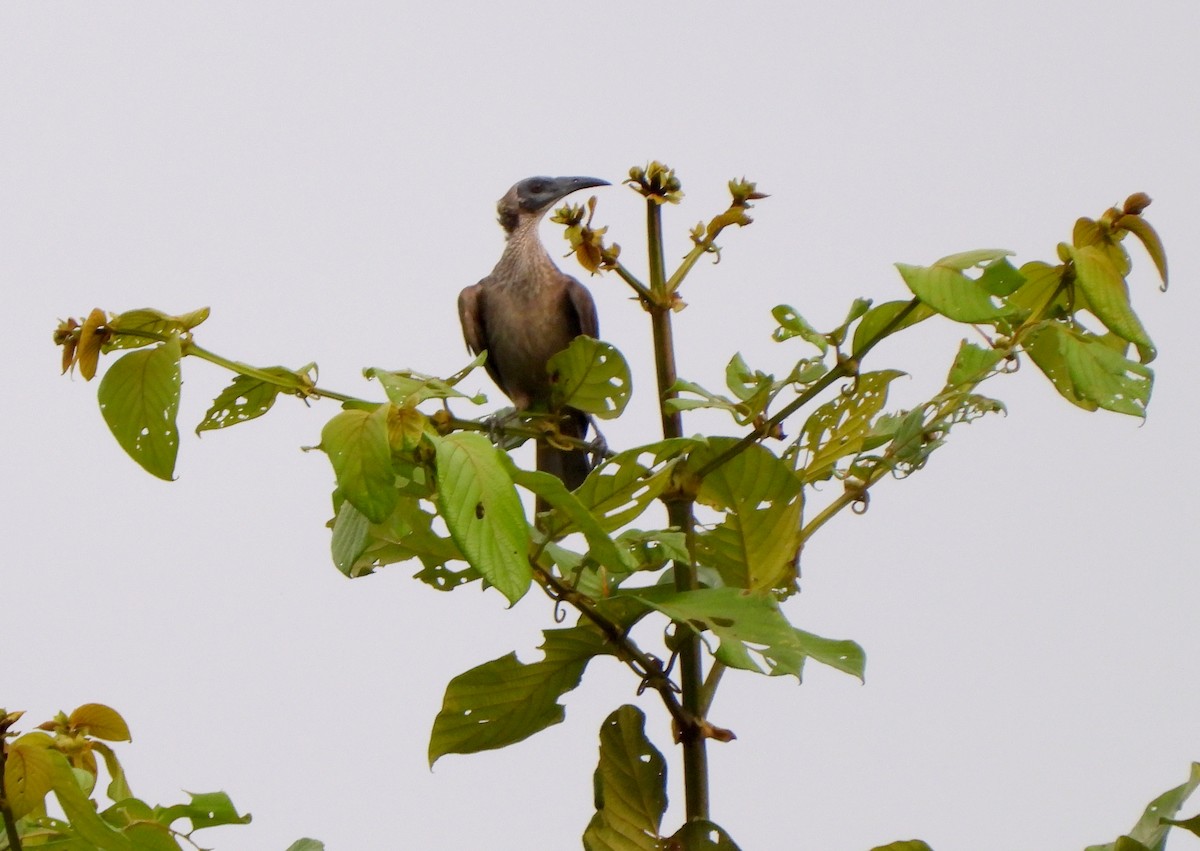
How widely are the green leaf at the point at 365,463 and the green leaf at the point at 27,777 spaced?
43 centimetres

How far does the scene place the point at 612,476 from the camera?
1.52 m

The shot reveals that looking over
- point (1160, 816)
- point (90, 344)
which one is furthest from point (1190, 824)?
point (90, 344)

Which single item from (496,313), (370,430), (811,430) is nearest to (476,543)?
(370,430)

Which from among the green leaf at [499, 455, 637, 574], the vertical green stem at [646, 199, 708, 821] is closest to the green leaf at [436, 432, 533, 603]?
the green leaf at [499, 455, 637, 574]

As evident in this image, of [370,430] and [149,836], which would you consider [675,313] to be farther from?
[149,836]

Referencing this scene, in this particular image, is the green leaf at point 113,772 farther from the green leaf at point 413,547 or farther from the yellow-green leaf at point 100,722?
the green leaf at point 413,547

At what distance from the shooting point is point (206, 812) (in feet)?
5.21

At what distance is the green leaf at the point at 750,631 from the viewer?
53.9 inches

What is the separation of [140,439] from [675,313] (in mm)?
636

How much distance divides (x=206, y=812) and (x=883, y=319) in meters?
0.96

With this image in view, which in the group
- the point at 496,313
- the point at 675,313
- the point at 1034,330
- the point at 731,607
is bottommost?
the point at 731,607

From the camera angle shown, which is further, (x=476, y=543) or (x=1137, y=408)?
(x=1137, y=408)

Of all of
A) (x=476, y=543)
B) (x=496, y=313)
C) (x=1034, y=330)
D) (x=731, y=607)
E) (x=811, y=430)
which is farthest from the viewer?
(x=496, y=313)

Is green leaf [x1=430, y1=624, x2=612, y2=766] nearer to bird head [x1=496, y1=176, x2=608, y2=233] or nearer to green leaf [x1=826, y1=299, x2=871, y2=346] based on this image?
green leaf [x1=826, y1=299, x2=871, y2=346]
